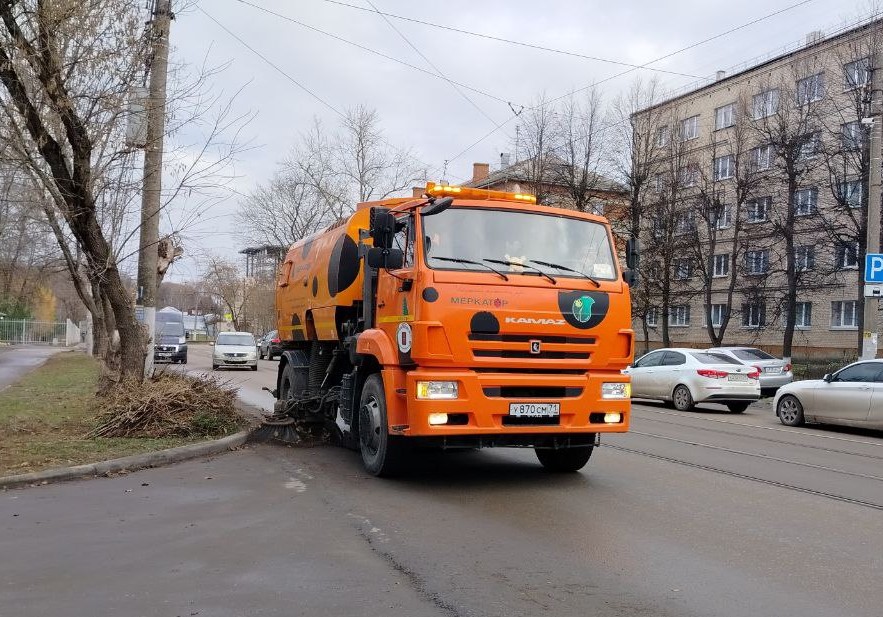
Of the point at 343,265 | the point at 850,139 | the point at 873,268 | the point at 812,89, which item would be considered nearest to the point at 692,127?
the point at 812,89

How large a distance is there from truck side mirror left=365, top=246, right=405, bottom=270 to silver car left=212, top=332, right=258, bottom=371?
954 inches

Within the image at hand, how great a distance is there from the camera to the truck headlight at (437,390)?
7023 millimetres

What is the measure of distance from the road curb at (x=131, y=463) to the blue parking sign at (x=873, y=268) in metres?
15.6

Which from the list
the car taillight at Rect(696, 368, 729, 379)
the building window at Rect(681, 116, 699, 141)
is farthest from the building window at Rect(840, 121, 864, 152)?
the building window at Rect(681, 116, 699, 141)

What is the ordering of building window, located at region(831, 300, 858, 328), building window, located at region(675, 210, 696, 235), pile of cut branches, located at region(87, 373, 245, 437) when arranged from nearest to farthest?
1. pile of cut branches, located at region(87, 373, 245, 437)
2. building window, located at region(831, 300, 858, 328)
3. building window, located at region(675, 210, 696, 235)

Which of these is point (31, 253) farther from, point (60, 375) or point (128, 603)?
point (128, 603)

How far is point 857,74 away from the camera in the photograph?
28.6 m

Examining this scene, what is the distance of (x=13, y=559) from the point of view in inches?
203

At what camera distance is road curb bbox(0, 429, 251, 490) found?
753 cm

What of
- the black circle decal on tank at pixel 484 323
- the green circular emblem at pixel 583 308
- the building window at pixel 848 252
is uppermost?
the building window at pixel 848 252

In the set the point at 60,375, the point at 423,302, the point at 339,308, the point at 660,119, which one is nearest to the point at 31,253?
the point at 60,375

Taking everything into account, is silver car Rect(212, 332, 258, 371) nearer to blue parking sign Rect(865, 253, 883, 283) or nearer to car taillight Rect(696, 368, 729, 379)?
car taillight Rect(696, 368, 729, 379)

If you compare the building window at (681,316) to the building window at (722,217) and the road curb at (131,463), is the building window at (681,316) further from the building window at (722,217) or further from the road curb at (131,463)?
the road curb at (131,463)

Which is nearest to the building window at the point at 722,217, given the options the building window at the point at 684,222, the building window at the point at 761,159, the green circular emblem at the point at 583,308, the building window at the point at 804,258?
the building window at the point at 684,222
